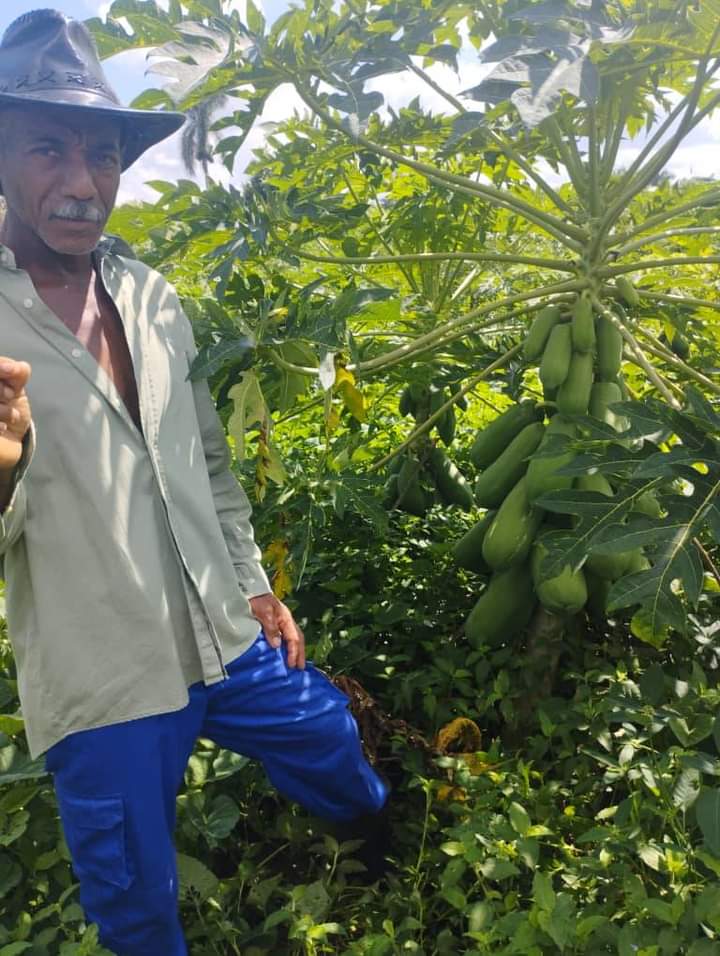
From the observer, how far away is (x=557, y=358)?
2039mm

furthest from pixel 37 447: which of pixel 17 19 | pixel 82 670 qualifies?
pixel 17 19

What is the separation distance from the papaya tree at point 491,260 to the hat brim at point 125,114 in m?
0.09

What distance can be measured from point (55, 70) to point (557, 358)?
44.9 inches

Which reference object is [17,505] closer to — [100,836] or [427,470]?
[100,836]

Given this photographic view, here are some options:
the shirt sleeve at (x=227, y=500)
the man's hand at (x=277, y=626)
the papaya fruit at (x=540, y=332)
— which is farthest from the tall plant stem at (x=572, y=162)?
the man's hand at (x=277, y=626)

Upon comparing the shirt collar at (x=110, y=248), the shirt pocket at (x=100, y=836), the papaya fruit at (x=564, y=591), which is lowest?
the shirt pocket at (x=100, y=836)

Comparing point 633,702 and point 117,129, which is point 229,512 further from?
point 633,702

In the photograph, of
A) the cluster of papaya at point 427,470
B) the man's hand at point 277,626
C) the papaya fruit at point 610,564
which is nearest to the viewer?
the man's hand at point 277,626

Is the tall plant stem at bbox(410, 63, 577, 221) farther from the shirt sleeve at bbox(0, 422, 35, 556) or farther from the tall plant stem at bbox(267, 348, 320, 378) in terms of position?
the shirt sleeve at bbox(0, 422, 35, 556)

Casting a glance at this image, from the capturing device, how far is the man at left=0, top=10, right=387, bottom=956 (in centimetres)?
143

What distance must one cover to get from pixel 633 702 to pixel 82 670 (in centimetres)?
99

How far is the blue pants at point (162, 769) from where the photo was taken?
1.45 metres

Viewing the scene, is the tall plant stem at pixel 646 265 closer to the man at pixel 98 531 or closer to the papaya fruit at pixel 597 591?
the papaya fruit at pixel 597 591

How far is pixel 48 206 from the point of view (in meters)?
1.47
